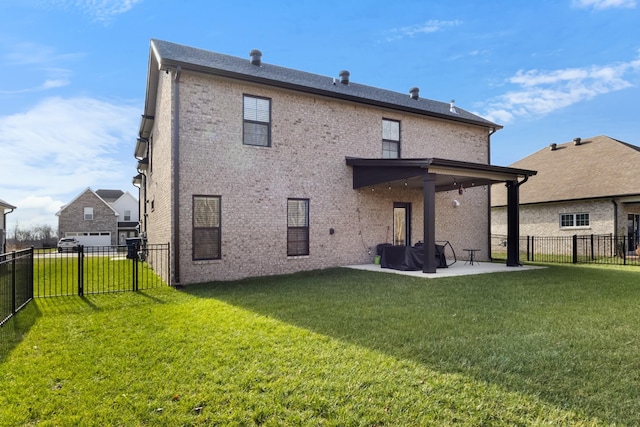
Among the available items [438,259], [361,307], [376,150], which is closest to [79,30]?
[376,150]

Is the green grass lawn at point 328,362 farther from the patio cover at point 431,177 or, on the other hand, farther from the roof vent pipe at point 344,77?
the roof vent pipe at point 344,77

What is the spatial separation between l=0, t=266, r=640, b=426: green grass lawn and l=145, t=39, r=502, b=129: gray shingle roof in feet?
20.6

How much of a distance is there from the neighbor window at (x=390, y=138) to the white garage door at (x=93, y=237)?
121 ft

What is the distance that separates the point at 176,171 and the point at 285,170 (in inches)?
125

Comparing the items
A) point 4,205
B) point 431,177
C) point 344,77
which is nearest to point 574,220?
point 431,177

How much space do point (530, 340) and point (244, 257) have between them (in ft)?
24.7

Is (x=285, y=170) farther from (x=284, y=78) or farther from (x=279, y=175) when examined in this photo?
(x=284, y=78)

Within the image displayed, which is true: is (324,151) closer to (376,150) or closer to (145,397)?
(376,150)

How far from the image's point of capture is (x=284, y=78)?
1199 centimetres

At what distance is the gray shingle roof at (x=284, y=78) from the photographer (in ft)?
32.4

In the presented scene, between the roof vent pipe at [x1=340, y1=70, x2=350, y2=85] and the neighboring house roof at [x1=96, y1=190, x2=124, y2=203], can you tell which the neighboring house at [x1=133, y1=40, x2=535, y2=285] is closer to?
the roof vent pipe at [x1=340, y1=70, x2=350, y2=85]

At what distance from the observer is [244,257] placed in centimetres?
1031

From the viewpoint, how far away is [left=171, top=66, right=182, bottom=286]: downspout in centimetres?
931

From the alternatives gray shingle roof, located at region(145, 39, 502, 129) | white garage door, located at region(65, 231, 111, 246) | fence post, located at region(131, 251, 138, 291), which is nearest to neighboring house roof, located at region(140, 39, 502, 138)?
gray shingle roof, located at region(145, 39, 502, 129)
